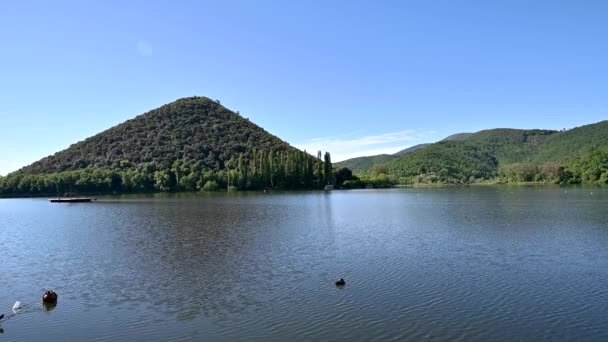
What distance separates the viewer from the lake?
49.9ft

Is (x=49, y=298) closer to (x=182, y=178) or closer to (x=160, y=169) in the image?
(x=182, y=178)

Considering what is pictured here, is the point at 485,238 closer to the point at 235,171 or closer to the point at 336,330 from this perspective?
the point at 336,330

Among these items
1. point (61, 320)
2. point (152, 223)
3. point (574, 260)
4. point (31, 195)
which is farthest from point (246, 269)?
point (31, 195)

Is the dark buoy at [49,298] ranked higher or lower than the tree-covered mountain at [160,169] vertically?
lower

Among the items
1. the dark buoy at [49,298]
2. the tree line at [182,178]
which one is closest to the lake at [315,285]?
the dark buoy at [49,298]

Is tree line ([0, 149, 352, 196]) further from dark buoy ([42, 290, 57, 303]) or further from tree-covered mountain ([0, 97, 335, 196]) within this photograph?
dark buoy ([42, 290, 57, 303])

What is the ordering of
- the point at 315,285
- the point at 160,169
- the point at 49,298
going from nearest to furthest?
the point at 49,298, the point at 315,285, the point at 160,169

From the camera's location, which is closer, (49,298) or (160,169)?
(49,298)

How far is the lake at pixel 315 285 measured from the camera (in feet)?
49.9

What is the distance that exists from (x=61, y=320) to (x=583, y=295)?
19896 millimetres

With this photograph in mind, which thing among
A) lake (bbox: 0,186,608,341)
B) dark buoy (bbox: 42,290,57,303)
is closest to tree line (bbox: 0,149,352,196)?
lake (bbox: 0,186,608,341)

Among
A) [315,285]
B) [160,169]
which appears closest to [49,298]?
[315,285]

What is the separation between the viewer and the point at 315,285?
2097 cm

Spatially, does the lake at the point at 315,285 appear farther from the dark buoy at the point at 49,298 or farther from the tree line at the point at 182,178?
the tree line at the point at 182,178
